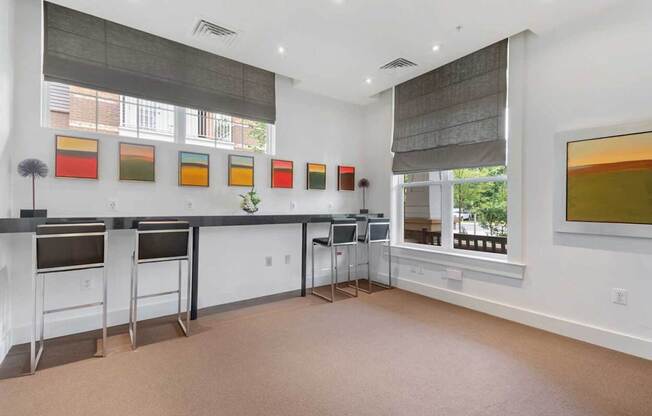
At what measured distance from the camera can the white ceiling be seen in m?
2.74

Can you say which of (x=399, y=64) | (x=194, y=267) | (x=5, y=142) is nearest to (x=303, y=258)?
(x=194, y=267)

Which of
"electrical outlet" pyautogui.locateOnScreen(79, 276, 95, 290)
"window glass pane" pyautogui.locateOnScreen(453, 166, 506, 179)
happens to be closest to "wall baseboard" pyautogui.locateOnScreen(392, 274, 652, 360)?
"window glass pane" pyautogui.locateOnScreen(453, 166, 506, 179)

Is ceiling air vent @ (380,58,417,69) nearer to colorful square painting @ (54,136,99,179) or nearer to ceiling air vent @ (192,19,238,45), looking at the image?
ceiling air vent @ (192,19,238,45)

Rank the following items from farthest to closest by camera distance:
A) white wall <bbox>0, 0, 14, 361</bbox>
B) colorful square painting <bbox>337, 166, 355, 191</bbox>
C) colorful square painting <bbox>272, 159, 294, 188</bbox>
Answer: colorful square painting <bbox>337, 166, 355, 191</bbox> < colorful square painting <bbox>272, 159, 294, 188</bbox> < white wall <bbox>0, 0, 14, 361</bbox>

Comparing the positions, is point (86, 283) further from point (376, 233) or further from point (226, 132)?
point (376, 233)

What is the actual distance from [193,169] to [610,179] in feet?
13.6

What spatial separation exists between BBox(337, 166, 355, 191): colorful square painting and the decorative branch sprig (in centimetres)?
356

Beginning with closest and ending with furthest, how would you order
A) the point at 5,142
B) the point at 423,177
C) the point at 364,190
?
1. the point at 5,142
2. the point at 423,177
3. the point at 364,190

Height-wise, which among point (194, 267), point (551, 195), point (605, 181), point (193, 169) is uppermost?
point (193, 169)

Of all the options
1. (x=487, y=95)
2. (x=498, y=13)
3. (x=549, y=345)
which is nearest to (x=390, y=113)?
(x=487, y=95)

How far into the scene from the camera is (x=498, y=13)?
9.25ft

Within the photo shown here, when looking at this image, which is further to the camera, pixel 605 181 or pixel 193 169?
pixel 193 169

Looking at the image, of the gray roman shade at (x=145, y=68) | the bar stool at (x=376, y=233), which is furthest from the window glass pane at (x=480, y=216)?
the gray roman shade at (x=145, y=68)

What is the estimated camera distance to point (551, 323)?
9.91 ft
